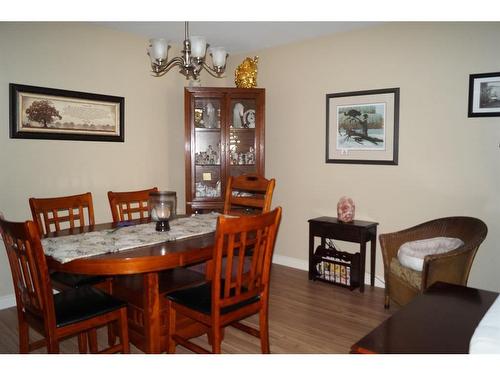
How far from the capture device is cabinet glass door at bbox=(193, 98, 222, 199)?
169 inches

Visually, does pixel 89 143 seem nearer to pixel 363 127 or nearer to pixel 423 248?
pixel 363 127

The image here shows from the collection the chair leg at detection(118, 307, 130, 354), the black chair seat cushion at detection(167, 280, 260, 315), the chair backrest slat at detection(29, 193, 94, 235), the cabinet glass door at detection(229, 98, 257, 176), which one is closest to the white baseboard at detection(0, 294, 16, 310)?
the chair backrest slat at detection(29, 193, 94, 235)

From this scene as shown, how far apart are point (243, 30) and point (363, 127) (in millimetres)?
1500

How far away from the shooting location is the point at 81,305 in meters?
2.04

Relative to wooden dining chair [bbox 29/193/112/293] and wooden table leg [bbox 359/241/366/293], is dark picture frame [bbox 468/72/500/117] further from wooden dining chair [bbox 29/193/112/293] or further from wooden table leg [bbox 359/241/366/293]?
wooden dining chair [bbox 29/193/112/293]

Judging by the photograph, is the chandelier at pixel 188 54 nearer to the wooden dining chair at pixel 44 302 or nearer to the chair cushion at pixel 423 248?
the wooden dining chair at pixel 44 302

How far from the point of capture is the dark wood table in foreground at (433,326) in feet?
4.42

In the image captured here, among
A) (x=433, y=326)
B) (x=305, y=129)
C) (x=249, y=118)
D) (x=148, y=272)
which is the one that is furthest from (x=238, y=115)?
(x=433, y=326)

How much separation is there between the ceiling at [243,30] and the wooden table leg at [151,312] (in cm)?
248

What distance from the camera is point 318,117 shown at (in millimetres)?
4141

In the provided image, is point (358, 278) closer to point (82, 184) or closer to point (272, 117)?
point (272, 117)
